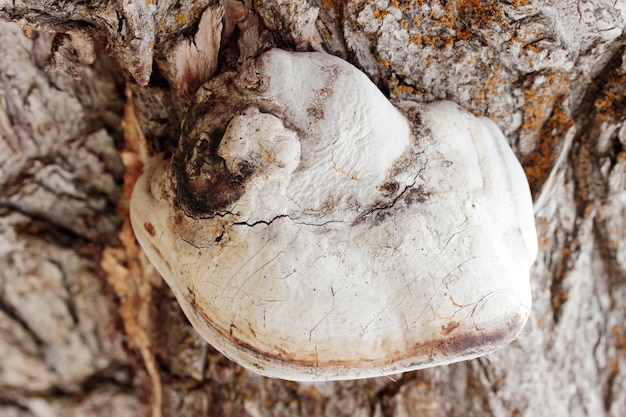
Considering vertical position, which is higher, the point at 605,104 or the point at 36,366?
the point at 605,104

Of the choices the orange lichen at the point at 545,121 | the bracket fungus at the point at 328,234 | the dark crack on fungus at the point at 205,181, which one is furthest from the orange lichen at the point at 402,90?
the dark crack on fungus at the point at 205,181

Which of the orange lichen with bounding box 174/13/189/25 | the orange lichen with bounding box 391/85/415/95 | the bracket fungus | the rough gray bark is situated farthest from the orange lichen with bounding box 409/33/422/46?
the orange lichen with bounding box 174/13/189/25

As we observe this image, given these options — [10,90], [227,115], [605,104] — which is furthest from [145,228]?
[605,104]

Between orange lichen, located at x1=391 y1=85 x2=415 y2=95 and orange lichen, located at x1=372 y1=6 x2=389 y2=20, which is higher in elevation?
orange lichen, located at x1=372 y1=6 x2=389 y2=20

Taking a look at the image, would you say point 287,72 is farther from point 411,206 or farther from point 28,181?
point 28,181

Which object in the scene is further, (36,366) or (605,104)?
(36,366)

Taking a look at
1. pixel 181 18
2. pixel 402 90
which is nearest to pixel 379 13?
pixel 402 90

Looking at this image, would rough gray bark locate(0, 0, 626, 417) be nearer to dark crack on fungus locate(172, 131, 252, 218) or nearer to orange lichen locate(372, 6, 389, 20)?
orange lichen locate(372, 6, 389, 20)
